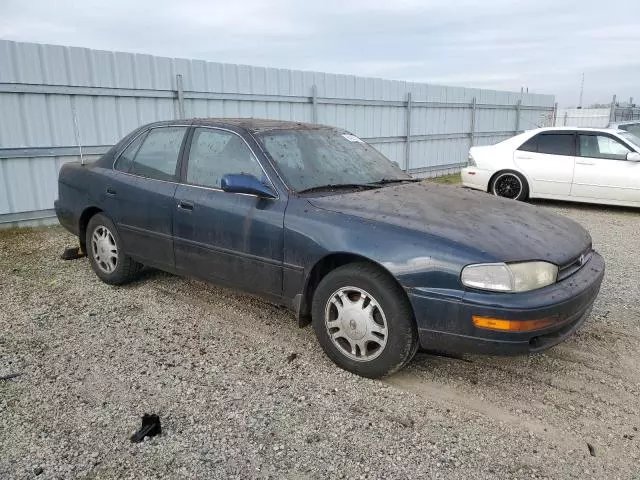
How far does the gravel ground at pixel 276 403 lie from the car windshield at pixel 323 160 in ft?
3.81

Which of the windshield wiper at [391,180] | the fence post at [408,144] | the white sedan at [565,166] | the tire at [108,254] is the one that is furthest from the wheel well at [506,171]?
the tire at [108,254]

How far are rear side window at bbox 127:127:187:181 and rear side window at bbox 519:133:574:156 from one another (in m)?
7.13

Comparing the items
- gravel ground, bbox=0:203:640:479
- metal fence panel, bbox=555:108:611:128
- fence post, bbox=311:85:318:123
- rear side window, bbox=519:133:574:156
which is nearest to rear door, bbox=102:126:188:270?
gravel ground, bbox=0:203:640:479

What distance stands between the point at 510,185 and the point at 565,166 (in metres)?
0.97

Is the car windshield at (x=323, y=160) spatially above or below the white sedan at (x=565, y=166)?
above

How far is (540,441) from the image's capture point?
100.0 inches

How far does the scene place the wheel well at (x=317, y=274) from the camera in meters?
3.14

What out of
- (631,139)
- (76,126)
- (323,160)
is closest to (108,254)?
(323,160)

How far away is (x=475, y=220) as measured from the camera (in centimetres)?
312

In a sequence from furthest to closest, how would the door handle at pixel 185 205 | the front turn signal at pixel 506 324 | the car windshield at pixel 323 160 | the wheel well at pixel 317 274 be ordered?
1. the door handle at pixel 185 205
2. the car windshield at pixel 323 160
3. the wheel well at pixel 317 274
4. the front turn signal at pixel 506 324

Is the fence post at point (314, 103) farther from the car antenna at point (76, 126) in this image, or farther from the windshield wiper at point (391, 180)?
the windshield wiper at point (391, 180)

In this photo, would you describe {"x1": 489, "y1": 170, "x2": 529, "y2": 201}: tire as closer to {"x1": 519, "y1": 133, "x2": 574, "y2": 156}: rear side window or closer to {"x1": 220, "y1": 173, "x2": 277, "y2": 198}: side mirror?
{"x1": 519, "y1": 133, "x2": 574, "y2": 156}: rear side window

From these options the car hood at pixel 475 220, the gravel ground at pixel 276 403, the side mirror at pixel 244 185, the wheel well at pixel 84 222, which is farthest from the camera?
the wheel well at pixel 84 222

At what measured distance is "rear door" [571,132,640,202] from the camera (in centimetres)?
834
